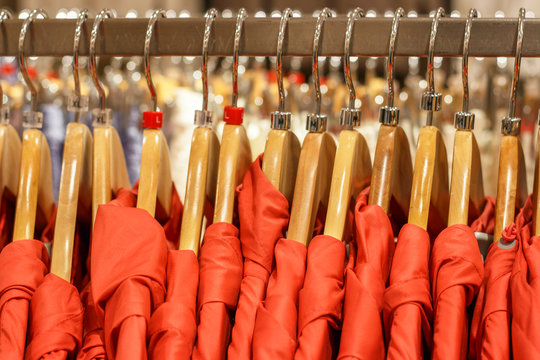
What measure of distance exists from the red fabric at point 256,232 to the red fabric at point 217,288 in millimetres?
11

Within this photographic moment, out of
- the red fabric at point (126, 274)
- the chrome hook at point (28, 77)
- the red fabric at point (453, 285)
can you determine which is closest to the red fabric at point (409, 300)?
the red fabric at point (453, 285)

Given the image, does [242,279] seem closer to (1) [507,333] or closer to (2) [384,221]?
(2) [384,221]

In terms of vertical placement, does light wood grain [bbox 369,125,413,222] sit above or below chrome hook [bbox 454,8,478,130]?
below

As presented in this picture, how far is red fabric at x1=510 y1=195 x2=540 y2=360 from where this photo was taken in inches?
22.1

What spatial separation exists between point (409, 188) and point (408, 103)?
0.78 meters

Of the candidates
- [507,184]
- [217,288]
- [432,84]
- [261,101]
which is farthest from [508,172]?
[261,101]

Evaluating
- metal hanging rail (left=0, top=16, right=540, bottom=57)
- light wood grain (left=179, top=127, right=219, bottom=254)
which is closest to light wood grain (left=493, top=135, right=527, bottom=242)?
metal hanging rail (left=0, top=16, right=540, bottom=57)

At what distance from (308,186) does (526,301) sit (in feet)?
0.82

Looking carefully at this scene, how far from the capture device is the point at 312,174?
706 millimetres

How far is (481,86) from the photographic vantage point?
5.48 ft

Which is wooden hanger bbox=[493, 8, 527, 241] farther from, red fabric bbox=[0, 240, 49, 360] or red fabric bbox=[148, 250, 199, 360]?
red fabric bbox=[0, 240, 49, 360]

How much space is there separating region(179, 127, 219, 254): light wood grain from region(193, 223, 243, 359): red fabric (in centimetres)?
2

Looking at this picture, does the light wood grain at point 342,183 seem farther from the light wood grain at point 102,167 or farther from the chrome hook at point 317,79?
the light wood grain at point 102,167

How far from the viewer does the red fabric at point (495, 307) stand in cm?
59
